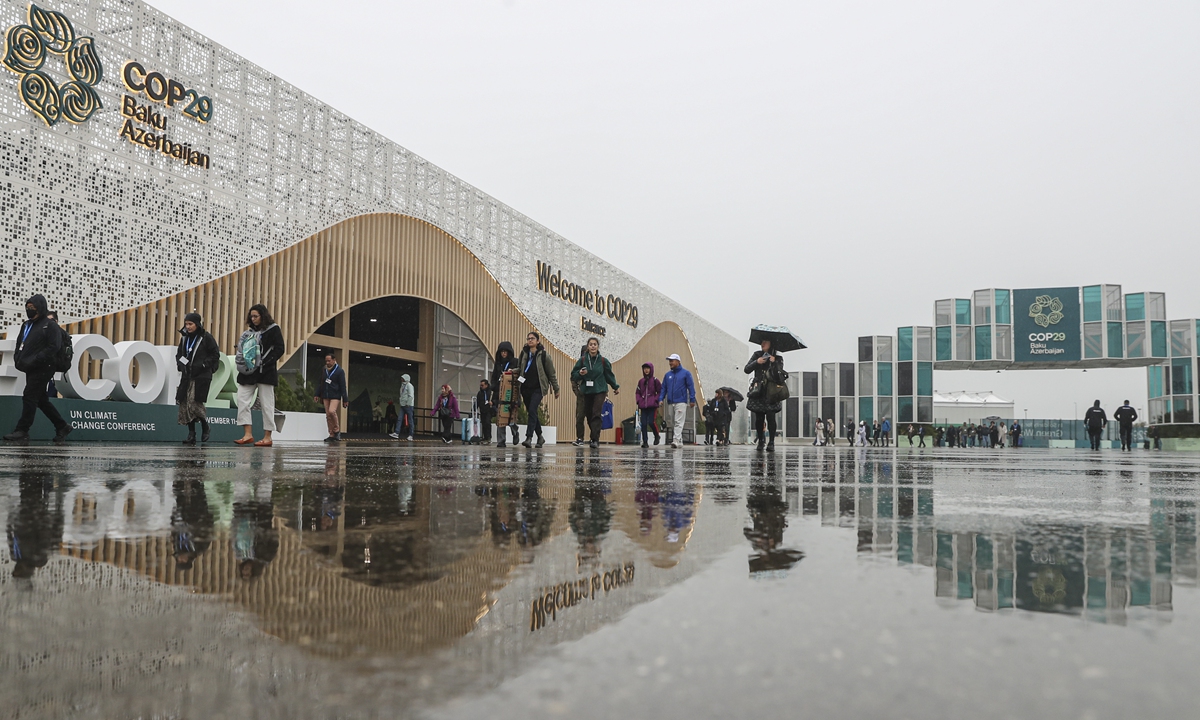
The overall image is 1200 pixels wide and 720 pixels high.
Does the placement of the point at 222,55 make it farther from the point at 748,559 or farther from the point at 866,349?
the point at 866,349

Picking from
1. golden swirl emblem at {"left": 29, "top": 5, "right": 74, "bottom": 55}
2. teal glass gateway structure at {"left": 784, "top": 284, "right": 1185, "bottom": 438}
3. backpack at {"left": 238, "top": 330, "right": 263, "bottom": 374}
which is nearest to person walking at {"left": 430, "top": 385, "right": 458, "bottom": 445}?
golden swirl emblem at {"left": 29, "top": 5, "right": 74, "bottom": 55}

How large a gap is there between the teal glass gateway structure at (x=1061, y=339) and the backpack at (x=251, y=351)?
40742 mm

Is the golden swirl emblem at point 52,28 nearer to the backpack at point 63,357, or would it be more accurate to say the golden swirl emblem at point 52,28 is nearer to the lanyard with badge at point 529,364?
the backpack at point 63,357

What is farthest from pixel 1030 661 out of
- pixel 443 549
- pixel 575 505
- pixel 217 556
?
pixel 575 505

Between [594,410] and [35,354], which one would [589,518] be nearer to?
[35,354]

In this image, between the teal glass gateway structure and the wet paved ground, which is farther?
the teal glass gateway structure

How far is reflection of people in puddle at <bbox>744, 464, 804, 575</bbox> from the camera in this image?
127cm

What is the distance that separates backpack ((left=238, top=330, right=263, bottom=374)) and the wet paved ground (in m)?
7.77

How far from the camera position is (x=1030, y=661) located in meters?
0.68

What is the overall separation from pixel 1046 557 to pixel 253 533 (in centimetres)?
148

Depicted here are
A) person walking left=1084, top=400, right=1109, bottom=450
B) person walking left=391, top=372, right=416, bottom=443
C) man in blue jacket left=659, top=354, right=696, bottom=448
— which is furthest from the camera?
person walking left=1084, top=400, right=1109, bottom=450

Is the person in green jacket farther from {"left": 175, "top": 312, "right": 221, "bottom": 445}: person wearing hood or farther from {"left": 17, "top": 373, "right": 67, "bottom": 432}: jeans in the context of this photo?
{"left": 17, "top": 373, "right": 67, "bottom": 432}: jeans

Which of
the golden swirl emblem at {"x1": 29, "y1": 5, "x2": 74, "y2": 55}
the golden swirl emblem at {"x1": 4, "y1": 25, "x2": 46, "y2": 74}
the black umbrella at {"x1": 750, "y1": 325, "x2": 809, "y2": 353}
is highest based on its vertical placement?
the golden swirl emblem at {"x1": 29, "y1": 5, "x2": 74, "y2": 55}

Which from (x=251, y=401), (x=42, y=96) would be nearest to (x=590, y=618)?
(x=251, y=401)
